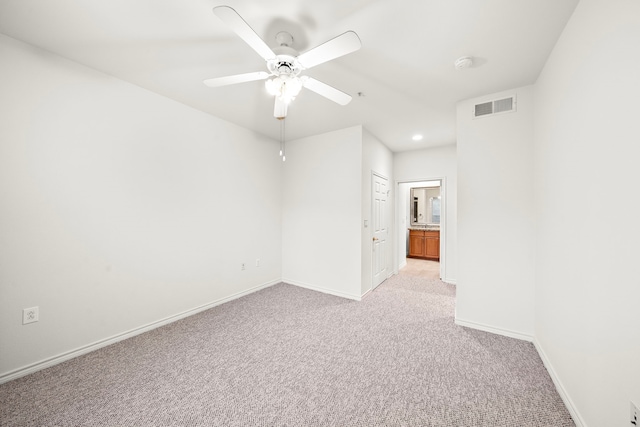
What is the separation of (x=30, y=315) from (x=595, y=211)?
4025 millimetres

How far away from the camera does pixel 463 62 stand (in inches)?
81.8

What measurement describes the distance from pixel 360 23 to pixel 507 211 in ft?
7.64

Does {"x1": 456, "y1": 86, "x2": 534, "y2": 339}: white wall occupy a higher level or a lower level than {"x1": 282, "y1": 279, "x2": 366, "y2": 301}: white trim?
higher

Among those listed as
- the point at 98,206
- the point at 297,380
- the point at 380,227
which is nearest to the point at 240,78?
the point at 98,206

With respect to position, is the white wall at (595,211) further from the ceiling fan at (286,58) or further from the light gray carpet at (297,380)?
the ceiling fan at (286,58)

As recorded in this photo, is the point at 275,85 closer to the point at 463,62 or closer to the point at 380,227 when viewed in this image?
the point at 463,62

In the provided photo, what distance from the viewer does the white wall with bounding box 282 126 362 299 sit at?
3.69 meters

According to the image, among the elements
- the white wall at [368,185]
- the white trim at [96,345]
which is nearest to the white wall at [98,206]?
the white trim at [96,345]

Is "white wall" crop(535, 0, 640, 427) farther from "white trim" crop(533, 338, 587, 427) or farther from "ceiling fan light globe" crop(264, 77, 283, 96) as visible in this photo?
"ceiling fan light globe" crop(264, 77, 283, 96)

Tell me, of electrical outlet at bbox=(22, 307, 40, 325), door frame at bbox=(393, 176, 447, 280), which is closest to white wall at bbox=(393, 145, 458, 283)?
door frame at bbox=(393, 176, 447, 280)

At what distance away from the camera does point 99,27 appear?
1769 millimetres

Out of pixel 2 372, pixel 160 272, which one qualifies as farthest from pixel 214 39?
pixel 2 372

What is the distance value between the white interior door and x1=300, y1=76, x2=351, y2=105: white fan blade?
2.20 metres

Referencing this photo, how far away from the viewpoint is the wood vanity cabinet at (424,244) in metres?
6.70
